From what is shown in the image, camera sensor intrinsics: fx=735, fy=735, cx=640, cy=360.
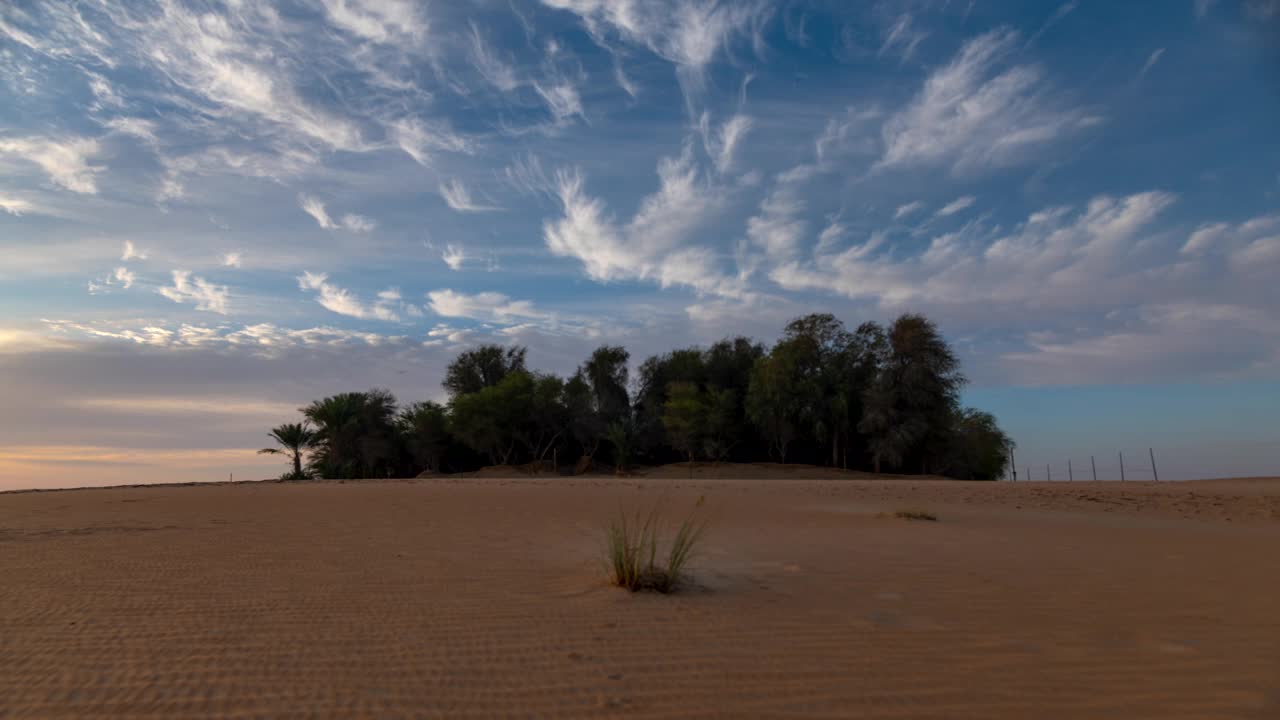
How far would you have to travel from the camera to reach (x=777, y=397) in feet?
140

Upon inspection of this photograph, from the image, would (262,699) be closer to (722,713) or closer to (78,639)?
(78,639)

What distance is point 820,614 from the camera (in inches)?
195

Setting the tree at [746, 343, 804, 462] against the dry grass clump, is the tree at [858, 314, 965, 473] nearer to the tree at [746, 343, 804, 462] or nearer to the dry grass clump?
the tree at [746, 343, 804, 462]

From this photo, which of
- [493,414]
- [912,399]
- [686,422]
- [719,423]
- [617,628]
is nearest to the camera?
[617,628]

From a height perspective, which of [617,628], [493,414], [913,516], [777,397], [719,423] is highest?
[777,397]

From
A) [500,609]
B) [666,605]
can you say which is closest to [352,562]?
[500,609]

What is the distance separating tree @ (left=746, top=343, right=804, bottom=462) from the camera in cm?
4256

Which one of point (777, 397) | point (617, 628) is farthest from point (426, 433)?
point (617, 628)

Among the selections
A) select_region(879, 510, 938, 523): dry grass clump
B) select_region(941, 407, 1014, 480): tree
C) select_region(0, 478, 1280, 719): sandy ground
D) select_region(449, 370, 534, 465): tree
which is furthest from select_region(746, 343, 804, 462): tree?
select_region(0, 478, 1280, 719): sandy ground

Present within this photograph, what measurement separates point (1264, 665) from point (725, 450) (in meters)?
42.2

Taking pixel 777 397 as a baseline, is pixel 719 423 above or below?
below

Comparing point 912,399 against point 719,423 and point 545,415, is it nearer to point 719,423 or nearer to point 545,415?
point 719,423

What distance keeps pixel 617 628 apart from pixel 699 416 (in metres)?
40.5

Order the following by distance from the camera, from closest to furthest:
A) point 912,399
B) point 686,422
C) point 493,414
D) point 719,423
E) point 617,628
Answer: point 617,628 → point 912,399 → point 686,422 → point 719,423 → point 493,414
